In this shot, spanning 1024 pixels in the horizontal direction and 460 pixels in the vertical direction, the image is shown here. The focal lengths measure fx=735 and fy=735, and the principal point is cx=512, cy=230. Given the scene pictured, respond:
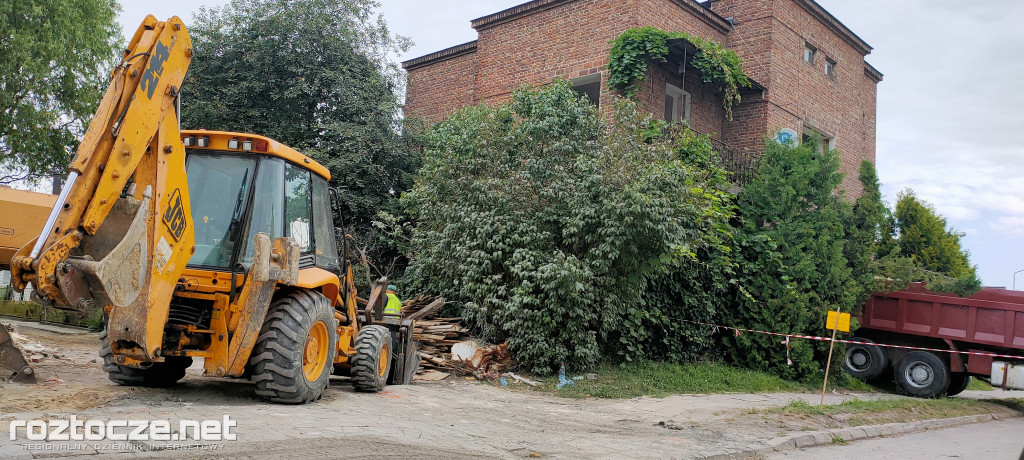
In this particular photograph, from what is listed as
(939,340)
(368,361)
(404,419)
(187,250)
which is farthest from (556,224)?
(939,340)

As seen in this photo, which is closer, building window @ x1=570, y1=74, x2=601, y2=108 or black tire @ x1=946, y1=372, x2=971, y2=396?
black tire @ x1=946, y1=372, x2=971, y2=396

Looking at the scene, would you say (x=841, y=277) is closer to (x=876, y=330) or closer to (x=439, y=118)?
(x=876, y=330)

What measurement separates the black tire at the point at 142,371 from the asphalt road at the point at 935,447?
21.3 ft

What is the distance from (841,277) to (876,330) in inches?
93.8

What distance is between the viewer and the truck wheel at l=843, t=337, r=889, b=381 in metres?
16.4

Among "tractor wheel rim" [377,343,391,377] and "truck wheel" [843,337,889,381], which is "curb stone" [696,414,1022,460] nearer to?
"truck wheel" [843,337,889,381]

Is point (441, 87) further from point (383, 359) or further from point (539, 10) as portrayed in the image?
point (383, 359)

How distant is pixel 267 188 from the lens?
7.42 meters

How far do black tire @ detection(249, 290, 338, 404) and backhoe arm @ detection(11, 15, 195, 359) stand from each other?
102 centimetres

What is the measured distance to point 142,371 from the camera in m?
7.66

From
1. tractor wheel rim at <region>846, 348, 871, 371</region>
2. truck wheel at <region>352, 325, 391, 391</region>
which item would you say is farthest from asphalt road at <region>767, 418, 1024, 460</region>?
truck wheel at <region>352, 325, 391, 391</region>

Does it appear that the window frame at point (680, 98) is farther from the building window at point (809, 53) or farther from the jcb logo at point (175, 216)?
the jcb logo at point (175, 216)

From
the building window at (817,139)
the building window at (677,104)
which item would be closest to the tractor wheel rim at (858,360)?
the building window at (817,139)

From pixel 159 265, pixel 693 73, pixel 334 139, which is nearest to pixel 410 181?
pixel 334 139
